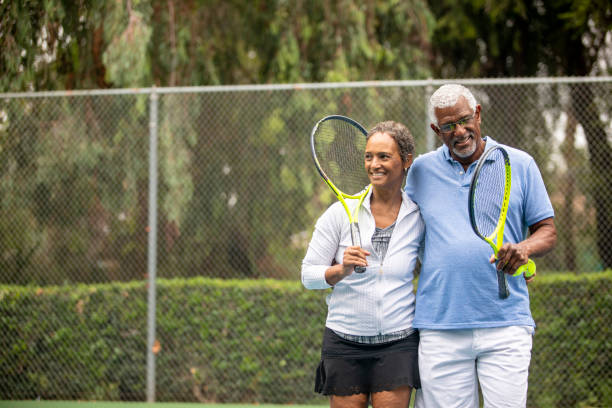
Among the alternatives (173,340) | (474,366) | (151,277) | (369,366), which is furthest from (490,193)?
(173,340)

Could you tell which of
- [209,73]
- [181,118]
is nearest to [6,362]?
[181,118]

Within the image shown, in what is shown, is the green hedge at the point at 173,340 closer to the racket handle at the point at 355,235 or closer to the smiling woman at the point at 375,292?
the smiling woman at the point at 375,292

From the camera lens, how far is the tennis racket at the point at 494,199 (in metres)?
2.65

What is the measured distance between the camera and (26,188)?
648 cm

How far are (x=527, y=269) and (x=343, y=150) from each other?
1053 mm

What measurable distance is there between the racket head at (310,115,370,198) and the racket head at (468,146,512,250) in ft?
2.02

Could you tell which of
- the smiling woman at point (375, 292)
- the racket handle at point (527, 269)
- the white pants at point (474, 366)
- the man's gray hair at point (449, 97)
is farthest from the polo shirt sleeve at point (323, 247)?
the racket handle at point (527, 269)

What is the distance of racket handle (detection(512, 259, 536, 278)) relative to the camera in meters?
2.56

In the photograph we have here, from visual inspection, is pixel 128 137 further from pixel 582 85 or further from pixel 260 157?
pixel 582 85

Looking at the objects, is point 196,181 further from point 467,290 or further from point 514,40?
point 514,40

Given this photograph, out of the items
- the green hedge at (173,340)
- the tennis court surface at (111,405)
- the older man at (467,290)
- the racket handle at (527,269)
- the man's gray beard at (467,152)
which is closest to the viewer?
the racket handle at (527,269)

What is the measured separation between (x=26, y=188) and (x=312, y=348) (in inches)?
125

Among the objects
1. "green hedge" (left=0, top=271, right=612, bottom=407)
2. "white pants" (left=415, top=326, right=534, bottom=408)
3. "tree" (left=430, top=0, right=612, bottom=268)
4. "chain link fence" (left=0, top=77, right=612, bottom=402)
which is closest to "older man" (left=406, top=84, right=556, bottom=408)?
"white pants" (left=415, top=326, right=534, bottom=408)

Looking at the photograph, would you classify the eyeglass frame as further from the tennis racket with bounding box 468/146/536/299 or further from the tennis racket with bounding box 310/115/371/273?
the tennis racket with bounding box 310/115/371/273
